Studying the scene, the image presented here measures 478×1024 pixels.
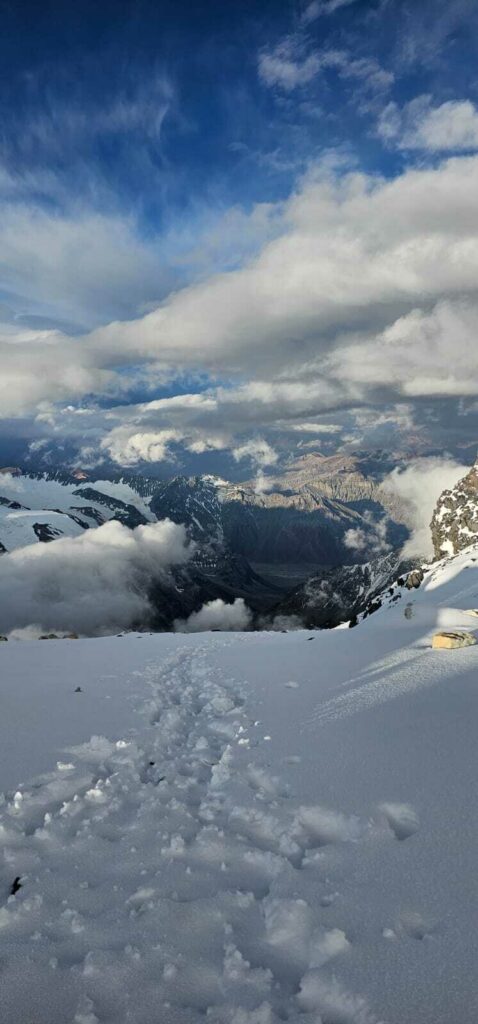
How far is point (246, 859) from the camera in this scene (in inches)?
273

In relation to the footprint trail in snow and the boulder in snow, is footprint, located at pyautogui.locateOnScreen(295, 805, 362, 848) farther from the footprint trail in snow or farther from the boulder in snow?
the boulder in snow

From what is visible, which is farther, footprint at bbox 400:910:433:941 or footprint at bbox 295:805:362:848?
footprint at bbox 295:805:362:848

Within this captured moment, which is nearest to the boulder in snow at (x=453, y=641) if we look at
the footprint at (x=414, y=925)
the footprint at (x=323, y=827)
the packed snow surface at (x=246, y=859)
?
the packed snow surface at (x=246, y=859)

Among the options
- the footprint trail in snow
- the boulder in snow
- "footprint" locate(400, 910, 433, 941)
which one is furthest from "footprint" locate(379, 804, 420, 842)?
the boulder in snow

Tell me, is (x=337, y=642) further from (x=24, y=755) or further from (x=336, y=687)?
(x=24, y=755)

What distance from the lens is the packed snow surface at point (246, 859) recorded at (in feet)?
15.3

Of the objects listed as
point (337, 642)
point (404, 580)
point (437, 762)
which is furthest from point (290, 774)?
point (404, 580)

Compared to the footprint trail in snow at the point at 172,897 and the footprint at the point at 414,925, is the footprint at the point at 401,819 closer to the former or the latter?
the footprint trail in snow at the point at 172,897

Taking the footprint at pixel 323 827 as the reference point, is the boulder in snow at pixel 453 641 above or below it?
below

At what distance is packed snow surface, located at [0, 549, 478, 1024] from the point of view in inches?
184

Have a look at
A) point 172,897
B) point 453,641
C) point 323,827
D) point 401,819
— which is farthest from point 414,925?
point 453,641

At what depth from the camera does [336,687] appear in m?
16.0

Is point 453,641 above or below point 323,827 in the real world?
below

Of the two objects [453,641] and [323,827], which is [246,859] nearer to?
[323,827]
